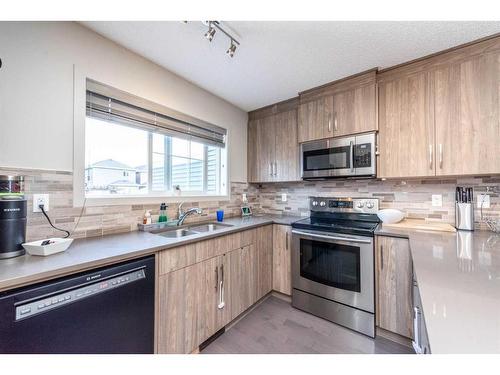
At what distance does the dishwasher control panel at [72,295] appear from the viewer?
837mm

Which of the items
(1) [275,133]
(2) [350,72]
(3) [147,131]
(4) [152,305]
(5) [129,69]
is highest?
(2) [350,72]

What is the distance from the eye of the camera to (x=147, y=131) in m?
1.92

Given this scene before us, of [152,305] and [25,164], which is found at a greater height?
[25,164]

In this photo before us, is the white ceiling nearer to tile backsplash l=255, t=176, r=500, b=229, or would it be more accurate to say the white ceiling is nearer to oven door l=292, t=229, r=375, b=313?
tile backsplash l=255, t=176, r=500, b=229

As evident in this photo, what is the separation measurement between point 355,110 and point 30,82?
2484 mm

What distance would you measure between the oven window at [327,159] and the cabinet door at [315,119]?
0.55 feet

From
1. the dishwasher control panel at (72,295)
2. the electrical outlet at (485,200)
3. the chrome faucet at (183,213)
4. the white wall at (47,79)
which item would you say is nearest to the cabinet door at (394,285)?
the electrical outlet at (485,200)

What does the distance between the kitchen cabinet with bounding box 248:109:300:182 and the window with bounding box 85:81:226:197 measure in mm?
523

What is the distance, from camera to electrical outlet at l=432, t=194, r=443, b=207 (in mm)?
1943

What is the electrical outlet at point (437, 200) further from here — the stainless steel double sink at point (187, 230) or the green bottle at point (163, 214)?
the green bottle at point (163, 214)

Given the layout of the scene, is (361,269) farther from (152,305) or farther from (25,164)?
(25,164)
